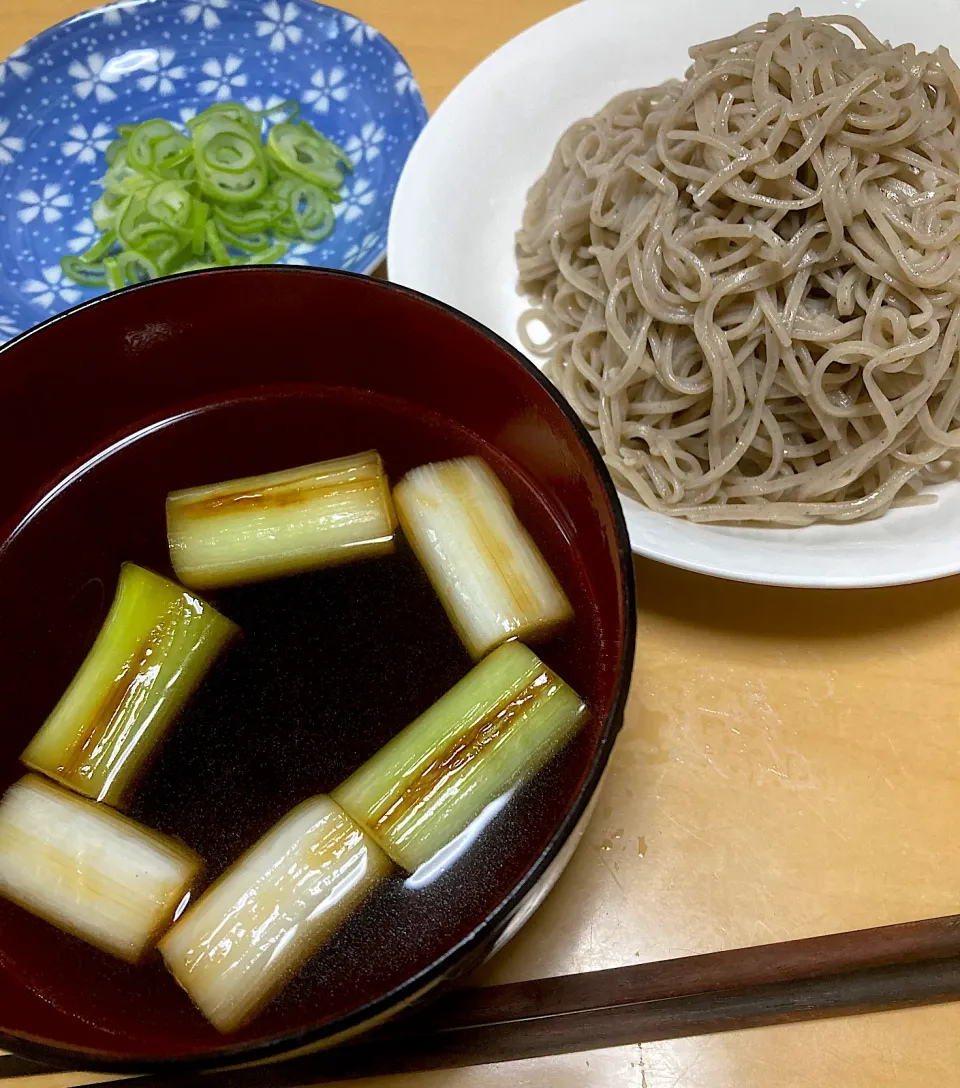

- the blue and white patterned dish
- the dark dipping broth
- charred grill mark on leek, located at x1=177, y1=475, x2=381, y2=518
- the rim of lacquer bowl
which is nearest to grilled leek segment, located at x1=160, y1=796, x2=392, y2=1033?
the dark dipping broth

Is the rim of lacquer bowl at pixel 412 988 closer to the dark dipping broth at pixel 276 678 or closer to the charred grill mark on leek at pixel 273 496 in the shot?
the dark dipping broth at pixel 276 678

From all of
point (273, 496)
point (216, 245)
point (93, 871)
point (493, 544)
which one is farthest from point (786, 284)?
point (93, 871)

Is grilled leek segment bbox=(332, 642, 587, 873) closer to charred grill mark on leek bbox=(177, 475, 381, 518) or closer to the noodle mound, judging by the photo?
charred grill mark on leek bbox=(177, 475, 381, 518)

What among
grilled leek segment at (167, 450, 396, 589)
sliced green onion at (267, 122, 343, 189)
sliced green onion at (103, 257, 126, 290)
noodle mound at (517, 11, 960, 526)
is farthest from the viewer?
sliced green onion at (267, 122, 343, 189)

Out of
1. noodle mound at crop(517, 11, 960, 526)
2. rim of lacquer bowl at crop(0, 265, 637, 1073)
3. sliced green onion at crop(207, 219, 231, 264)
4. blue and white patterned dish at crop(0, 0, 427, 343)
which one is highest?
blue and white patterned dish at crop(0, 0, 427, 343)

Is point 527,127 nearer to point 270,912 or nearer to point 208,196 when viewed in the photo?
point 208,196

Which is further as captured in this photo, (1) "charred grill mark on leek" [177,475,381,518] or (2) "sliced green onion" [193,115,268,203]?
(2) "sliced green onion" [193,115,268,203]

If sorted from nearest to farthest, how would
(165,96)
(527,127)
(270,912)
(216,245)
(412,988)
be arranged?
(412,988), (270,912), (527,127), (216,245), (165,96)

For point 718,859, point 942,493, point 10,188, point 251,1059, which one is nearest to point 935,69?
point 942,493

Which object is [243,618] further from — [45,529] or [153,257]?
[153,257]
